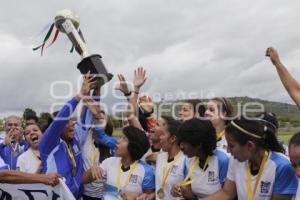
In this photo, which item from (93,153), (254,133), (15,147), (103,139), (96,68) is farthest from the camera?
(15,147)

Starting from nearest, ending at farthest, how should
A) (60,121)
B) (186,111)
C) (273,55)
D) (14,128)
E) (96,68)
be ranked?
1. (273,55)
2. (60,121)
3. (96,68)
4. (186,111)
5. (14,128)

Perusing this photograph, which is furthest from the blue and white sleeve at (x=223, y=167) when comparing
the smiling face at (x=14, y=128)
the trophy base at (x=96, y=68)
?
the smiling face at (x=14, y=128)

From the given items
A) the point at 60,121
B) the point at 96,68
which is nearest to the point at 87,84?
the point at 96,68

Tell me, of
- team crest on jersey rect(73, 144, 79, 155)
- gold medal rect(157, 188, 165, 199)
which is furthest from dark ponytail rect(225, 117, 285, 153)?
team crest on jersey rect(73, 144, 79, 155)

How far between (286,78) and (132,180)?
7.40ft

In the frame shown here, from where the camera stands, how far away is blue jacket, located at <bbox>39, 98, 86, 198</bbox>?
16.1 ft

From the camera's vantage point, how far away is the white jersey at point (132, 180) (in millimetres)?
4977

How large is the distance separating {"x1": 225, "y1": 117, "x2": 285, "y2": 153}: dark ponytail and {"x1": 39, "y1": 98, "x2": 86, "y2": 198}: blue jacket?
2045mm

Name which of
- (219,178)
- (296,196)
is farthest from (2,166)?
(296,196)

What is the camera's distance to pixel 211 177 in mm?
4254

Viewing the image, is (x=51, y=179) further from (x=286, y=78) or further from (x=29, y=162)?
(x=286, y=78)

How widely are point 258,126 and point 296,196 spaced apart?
0.72m

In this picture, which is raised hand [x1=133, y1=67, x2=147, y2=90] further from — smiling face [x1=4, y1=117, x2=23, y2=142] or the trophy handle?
smiling face [x1=4, y1=117, x2=23, y2=142]

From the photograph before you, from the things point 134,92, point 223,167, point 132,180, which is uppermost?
point 134,92
